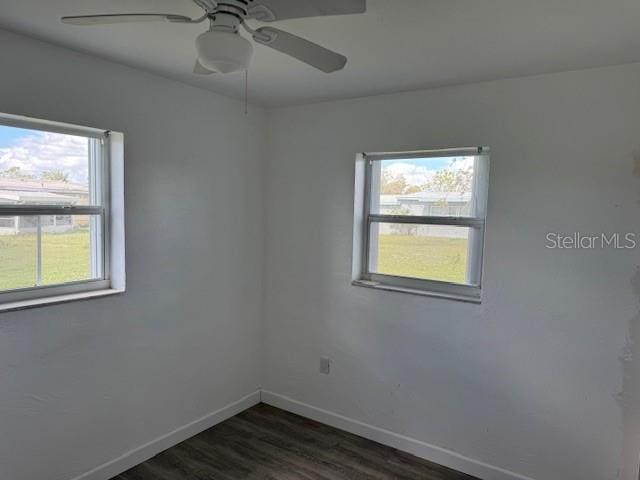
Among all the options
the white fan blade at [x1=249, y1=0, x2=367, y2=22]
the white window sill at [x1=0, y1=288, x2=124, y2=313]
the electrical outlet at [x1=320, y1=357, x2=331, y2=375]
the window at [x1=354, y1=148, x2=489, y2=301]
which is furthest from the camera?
the electrical outlet at [x1=320, y1=357, x2=331, y2=375]

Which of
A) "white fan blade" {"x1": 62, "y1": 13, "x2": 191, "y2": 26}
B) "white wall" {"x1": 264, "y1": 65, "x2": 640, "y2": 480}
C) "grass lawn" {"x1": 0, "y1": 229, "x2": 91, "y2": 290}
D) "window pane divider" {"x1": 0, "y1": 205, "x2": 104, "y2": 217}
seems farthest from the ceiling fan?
"white wall" {"x1": 264, "y1": 65, "x2": 640, "y2": 480}

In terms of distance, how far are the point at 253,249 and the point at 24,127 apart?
1.69m

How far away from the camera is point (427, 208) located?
280 centimetres

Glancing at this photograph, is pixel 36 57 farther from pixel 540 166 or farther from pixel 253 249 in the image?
pixel 540 166

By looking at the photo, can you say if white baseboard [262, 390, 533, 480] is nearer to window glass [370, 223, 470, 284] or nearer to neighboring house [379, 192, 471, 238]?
window glass [370, 223, 470, 284]

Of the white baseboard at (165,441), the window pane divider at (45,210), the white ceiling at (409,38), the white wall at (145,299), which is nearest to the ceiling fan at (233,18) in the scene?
the white ceiling at (409,38)

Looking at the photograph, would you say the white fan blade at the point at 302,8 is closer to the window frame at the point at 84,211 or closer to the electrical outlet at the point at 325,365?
Answer: the window frame at the point at 84,211

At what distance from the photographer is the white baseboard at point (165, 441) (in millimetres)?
2418

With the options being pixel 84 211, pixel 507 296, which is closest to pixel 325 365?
pixel 507 296

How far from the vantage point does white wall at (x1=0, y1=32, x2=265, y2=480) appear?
6.82 feet

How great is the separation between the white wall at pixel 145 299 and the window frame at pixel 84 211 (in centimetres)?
10

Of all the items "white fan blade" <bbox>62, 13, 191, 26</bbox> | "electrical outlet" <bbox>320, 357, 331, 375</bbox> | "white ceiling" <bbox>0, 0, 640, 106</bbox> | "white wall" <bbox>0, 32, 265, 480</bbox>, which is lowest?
"electrical outlet" <bbox>320, 357, 331, 375</bbox>

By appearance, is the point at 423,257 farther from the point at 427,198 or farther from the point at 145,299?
the point at 145,299

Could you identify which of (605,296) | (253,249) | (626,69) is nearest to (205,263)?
(253,249)
